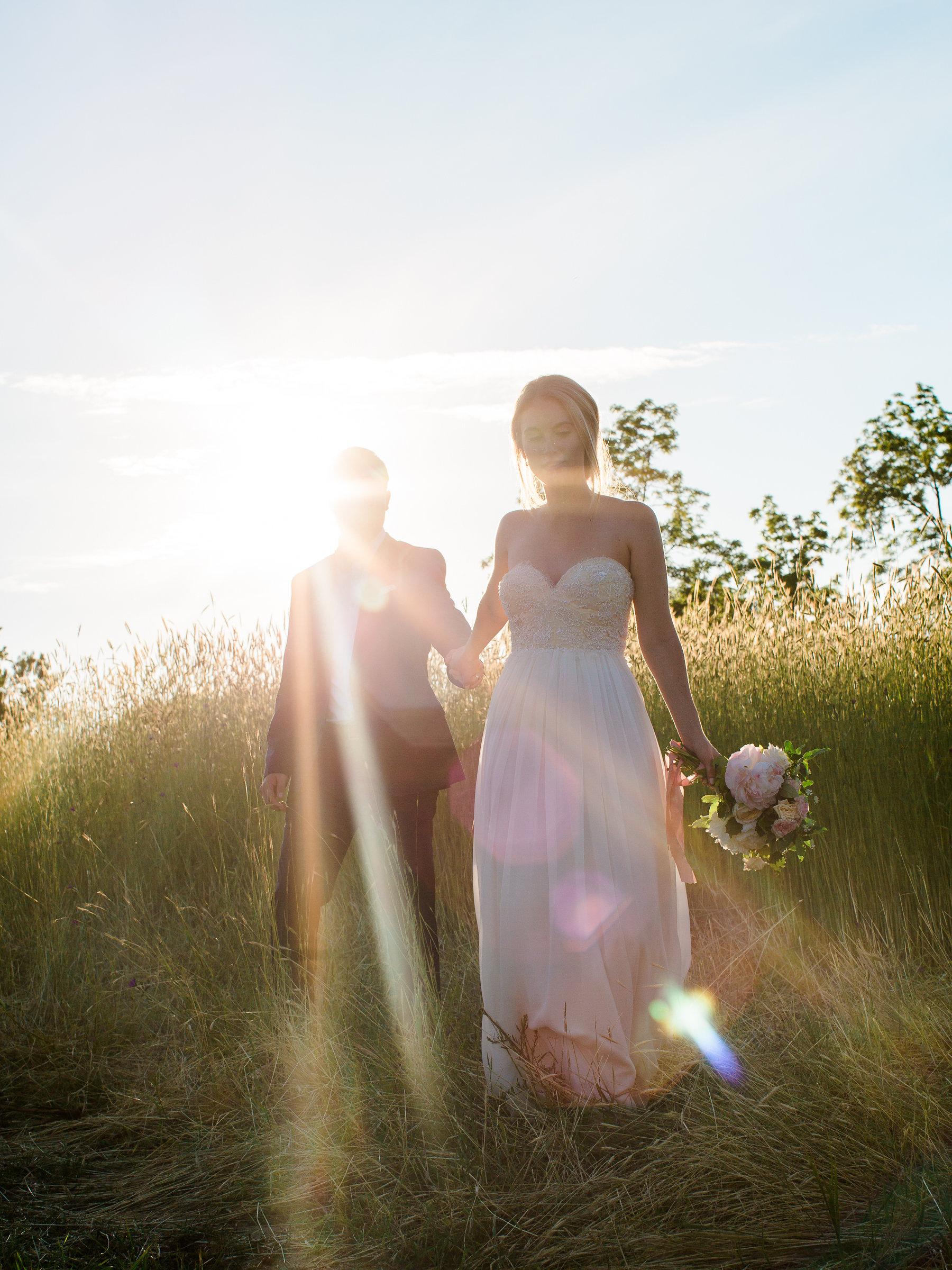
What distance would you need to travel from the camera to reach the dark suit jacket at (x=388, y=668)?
3477 mm

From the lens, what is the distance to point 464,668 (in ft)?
10.8

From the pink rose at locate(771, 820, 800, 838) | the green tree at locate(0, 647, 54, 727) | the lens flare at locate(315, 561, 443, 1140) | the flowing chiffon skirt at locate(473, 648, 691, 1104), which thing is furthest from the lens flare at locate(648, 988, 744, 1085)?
the green tree at locate(0, 647, 54, 727)

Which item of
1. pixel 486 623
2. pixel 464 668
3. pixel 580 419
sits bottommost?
pixel 464 668

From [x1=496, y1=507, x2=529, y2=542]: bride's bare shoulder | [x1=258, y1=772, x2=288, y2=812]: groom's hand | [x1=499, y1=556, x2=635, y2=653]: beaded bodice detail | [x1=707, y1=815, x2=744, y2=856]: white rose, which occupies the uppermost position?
[x1=496, y1=507, x2=529, y2=542]: bride's bare shoulder

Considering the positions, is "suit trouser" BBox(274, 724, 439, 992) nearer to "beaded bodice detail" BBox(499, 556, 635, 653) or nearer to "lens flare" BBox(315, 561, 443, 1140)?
"lens flare" BBox(315, 561, 443, 1140)

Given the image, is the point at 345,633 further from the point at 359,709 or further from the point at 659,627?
the point at 659,627

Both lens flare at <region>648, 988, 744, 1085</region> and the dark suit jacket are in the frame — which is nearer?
lens flare at <region>648, 988, 744, 1085</region>

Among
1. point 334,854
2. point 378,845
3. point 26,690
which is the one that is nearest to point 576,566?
point 378,845

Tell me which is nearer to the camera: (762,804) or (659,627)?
(762,804)

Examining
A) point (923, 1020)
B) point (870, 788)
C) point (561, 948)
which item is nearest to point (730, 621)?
point (870, 788)

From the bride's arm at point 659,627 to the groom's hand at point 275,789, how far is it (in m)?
1.52

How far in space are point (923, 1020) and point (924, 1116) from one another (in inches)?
25.5

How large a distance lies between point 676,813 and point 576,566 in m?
0.81

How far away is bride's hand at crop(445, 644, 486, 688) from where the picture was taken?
330 cm
